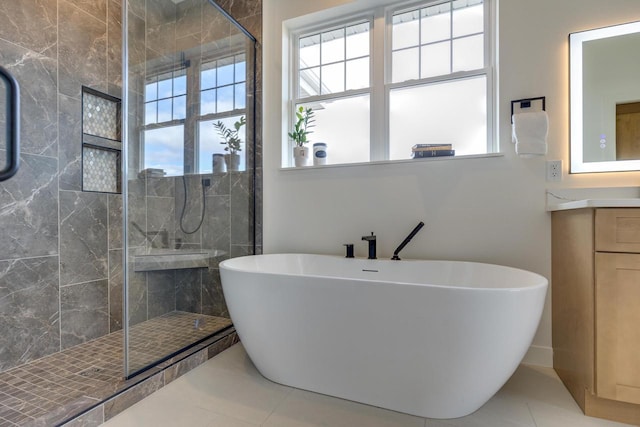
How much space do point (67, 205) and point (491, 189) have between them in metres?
2.72

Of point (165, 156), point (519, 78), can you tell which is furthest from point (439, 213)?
point (165, 156)

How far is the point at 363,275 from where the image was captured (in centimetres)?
197

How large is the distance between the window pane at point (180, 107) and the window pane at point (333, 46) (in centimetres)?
117

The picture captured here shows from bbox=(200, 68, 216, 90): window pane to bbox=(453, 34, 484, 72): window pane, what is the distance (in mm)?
1798

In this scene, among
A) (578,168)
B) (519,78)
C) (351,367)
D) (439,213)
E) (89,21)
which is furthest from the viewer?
(89,21)

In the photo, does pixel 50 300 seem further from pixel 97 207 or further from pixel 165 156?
pixel 165 156

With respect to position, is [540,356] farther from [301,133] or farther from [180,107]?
[180,107]

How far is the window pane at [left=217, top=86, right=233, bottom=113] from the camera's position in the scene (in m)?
2.37

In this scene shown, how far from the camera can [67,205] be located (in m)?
1.99

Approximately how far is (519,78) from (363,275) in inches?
59.9

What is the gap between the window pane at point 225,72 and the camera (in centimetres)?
238

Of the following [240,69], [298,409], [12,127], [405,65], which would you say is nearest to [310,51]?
[240,69]

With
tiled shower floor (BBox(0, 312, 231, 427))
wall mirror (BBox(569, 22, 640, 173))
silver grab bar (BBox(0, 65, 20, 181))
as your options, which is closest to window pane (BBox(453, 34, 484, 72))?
wall mirror (BBox(569, 22, 640, 173))

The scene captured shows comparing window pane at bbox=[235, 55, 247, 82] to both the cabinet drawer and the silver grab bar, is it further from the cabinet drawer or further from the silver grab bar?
the cabinet drawer
